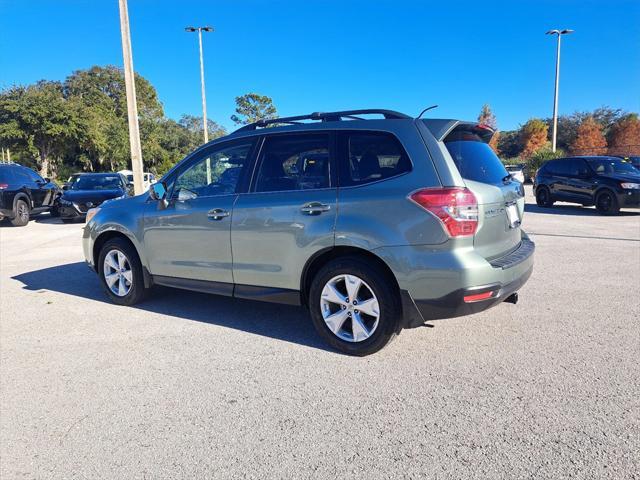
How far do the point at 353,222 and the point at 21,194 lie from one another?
45.4 ft

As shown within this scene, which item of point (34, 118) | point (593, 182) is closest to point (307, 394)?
point (593, 182)

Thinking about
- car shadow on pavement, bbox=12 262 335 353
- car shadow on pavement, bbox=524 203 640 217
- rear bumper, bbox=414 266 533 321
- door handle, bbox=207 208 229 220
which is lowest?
car shadow on pavement, bbox=12 262 335 353

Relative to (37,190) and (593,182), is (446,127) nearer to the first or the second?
(593,182)

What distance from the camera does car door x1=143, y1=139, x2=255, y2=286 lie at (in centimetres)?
432

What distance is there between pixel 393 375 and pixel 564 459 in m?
1.25

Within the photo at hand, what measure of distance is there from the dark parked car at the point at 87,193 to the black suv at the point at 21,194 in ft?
2.31

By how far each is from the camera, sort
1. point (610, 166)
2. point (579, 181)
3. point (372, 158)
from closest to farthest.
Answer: point (372, 158) → point (610, 166) → point (579, 181)

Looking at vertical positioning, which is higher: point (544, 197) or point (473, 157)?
point (473, 157)

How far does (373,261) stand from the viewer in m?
3.58

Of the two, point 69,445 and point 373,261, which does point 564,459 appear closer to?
point 373,261

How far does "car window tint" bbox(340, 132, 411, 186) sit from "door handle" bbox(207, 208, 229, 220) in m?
1.24

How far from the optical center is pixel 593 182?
13.7m

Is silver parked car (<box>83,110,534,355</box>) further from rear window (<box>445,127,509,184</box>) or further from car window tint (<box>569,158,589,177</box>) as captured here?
car window tint (<box>569,158,589,177</box>)

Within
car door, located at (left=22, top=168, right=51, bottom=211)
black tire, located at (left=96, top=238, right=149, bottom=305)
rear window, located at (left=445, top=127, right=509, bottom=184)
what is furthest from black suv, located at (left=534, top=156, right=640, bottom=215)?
car door, located at (left=22, top=168, right=51, bottom=211)
